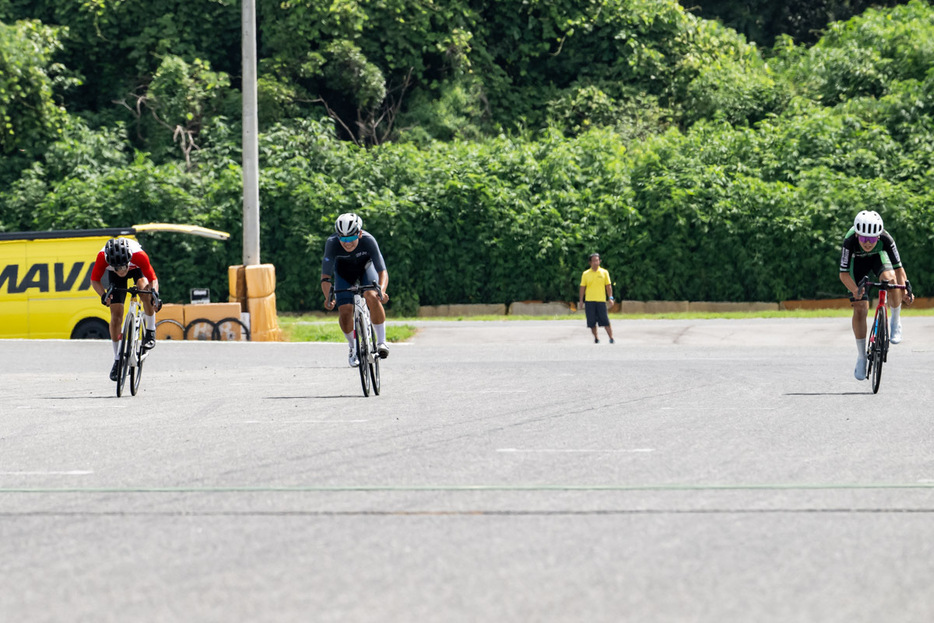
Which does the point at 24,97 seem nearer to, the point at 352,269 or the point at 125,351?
the point at 125,351

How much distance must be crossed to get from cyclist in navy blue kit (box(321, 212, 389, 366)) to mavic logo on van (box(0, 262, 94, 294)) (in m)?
11.1

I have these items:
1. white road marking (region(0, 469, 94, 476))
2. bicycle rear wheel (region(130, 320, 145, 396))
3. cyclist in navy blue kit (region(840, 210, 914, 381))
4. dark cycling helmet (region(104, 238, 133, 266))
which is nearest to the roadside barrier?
bicycle rear wheel (region(130, 320, 145, 396))

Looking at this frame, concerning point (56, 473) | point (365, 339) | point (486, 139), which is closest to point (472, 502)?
point (56, 473)

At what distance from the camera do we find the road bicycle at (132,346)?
13234 millimetres

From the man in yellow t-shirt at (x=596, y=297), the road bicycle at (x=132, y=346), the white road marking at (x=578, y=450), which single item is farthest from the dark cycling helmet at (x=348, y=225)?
the man in yellow t-shirt at (x=596, y=297)

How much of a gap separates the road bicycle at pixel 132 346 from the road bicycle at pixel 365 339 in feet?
6.75

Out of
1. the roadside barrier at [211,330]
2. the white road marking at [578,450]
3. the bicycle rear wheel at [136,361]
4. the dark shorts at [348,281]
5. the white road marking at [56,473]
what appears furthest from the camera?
the roadside barrier at [211,330]

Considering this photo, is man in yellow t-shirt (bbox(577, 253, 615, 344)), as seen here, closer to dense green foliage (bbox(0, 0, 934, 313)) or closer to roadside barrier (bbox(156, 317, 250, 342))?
roadside barrier (bbox(156, 317, 250, 342))

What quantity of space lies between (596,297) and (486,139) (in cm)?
1559

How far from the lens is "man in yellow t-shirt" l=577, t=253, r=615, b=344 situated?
22562 millimetres

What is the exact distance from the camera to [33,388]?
1446 cm

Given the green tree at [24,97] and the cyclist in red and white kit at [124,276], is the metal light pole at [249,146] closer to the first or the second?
the cyclist in red and white kit at [124,276]

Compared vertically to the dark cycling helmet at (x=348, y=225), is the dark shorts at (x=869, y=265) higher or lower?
lower

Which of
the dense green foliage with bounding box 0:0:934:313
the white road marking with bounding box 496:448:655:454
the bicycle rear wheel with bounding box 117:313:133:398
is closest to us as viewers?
the white road marking with bounding box 496:448:655:454
